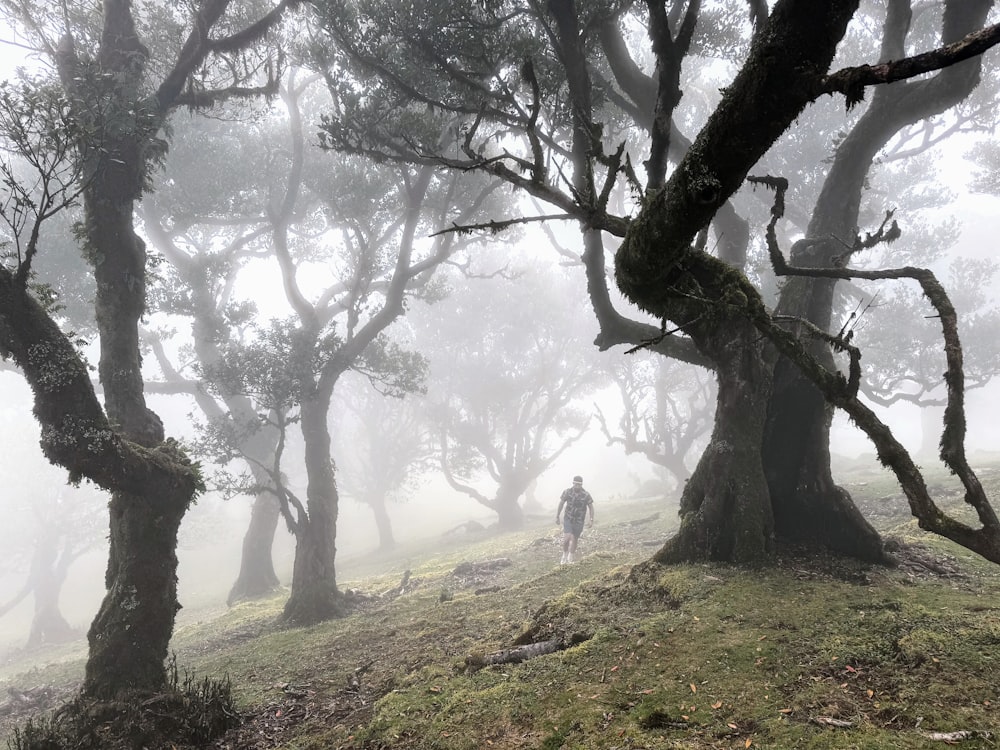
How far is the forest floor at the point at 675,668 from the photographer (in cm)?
399

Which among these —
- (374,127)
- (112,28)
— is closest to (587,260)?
(374,127)

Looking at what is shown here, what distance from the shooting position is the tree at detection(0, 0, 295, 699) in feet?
25.1

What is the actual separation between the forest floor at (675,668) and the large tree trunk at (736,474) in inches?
20.9

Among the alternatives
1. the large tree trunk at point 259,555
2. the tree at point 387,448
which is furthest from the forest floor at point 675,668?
the tree at point 387,448

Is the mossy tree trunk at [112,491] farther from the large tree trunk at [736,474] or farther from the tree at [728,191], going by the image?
the large tree trunk at [736,474]

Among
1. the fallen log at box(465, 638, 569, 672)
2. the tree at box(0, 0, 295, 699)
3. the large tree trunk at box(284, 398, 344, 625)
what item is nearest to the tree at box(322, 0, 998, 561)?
the fallen log at box(465, 638, 569, 672)

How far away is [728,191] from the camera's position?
3.46m

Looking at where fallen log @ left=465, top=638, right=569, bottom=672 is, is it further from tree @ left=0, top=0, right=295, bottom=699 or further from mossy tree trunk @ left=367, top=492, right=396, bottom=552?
mossy tree trunk @ left=367, top=492, right=396, bottom=552

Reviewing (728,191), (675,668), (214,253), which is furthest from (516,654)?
(214,253)

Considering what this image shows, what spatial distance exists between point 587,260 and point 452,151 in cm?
1084

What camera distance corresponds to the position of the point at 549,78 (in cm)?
1063

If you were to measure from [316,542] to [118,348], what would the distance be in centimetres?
748

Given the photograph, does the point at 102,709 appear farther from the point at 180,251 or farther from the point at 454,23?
the point at 180,251

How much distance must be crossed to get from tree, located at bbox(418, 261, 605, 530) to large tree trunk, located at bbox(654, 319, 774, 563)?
1107 inches
